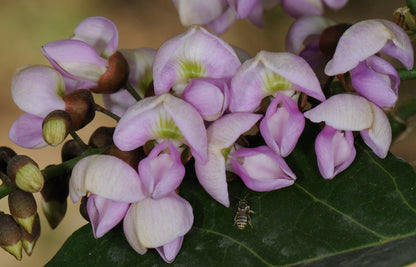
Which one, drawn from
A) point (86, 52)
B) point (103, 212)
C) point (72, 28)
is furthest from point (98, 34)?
point (72, 28)

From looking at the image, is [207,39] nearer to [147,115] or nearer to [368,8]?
[147,115]

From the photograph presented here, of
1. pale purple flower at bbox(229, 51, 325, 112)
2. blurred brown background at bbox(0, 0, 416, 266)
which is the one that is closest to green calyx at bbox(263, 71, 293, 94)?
pale purple flower at bbox(229, 51, 325, 112)

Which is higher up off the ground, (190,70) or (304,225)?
(190,70)

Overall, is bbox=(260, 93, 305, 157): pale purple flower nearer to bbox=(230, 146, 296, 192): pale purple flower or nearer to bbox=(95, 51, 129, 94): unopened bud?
bbox=(230, 146, 296, 192): pale purple flower

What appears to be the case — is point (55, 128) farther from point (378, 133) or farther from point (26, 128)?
point (378, 133)

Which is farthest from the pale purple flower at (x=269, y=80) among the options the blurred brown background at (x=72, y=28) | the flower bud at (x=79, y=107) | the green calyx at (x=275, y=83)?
the blurred brown background at (x=72, y=28)

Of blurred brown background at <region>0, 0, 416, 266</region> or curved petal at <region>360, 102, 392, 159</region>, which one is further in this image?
blurred brown background at <region>0, 0, 416, 266</region>
